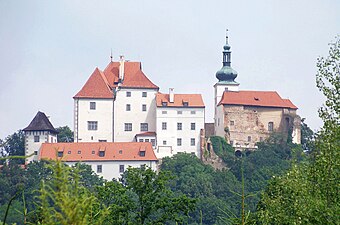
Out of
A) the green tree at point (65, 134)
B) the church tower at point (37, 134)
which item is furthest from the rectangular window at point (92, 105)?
the green tree at point (65, 134)

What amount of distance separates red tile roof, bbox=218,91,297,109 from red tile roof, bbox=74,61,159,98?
21.9 feet

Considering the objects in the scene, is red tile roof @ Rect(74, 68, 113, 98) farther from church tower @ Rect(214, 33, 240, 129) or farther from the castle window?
the castle window

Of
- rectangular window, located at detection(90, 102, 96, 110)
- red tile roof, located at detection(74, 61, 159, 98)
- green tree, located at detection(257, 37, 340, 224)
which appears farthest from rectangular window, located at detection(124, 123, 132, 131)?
green tree, located at detection(257, 37, 340, 224)

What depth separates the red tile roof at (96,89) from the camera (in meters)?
75.9

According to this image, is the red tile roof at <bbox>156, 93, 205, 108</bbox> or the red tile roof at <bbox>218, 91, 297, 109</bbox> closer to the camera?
the red tile roof at <bbox>156, 93, 205, 108</bbox>

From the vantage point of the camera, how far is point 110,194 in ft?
81.7

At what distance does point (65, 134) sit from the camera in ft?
276

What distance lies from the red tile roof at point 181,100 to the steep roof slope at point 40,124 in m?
9.76

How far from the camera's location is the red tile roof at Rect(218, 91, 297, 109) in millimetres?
77750

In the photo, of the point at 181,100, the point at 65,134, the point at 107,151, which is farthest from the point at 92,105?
the point at 65,134

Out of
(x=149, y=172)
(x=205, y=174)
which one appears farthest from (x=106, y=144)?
(x=149, y=172)

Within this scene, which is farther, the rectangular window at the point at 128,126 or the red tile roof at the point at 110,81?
the red tile roof at the point at 110,81

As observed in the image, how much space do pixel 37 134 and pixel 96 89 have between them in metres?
6.41

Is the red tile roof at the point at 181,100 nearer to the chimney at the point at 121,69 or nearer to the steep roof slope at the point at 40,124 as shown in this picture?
the chimney at the point at 121,69
